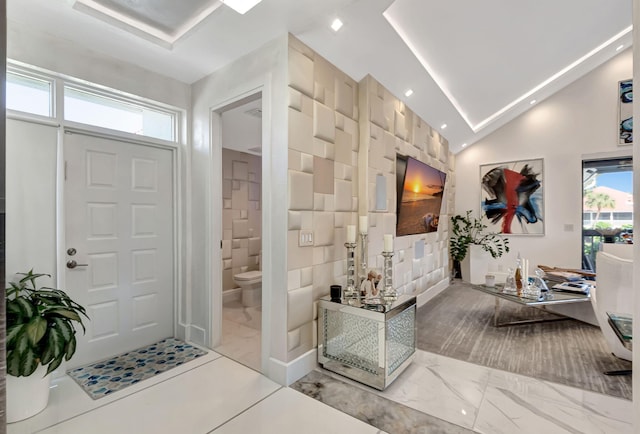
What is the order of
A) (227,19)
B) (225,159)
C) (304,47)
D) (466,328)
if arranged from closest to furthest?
(227,19), (304,47), (466,328), (225,159)

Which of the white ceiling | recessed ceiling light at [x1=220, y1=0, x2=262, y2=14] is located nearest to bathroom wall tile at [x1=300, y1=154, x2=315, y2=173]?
the white ceiling

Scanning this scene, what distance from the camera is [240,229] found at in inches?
184

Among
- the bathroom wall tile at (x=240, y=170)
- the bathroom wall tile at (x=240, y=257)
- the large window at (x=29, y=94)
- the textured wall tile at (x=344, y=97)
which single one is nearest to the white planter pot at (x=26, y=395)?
the large window at (x=29, y=94)

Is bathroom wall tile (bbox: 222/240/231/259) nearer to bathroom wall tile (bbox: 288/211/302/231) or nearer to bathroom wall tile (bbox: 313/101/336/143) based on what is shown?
bathroom wall tile (bbox: 288/211/302/231)

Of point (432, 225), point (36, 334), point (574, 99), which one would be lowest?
point (36, 334)

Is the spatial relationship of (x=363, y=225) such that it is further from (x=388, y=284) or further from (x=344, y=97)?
(x=344, y=97)

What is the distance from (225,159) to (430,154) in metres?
3.22

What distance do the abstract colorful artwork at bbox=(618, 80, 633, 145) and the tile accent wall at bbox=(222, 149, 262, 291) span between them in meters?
5.89

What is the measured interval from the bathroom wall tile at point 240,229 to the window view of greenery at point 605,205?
5.73 m

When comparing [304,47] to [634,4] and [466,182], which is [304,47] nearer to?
[634,4]

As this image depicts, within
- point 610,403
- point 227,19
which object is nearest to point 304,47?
point 227,19

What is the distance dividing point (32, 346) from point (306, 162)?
2102 mm

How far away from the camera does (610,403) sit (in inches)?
77.9

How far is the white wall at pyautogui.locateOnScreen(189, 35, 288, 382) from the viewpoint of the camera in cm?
229
